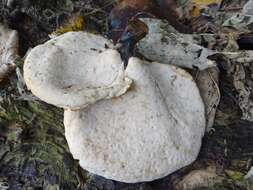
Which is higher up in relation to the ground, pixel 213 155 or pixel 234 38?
pixel 234 38

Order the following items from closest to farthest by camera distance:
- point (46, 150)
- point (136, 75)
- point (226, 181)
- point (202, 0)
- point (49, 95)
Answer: point (49, 95), point (136, 75), point (226, 181), point (46, 150), point (202, 0)

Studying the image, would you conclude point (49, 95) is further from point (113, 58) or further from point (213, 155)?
point (213, 155)

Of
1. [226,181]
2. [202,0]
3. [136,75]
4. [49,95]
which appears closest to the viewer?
[49,95]

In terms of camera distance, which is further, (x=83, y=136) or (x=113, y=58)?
(x=113, y=58)

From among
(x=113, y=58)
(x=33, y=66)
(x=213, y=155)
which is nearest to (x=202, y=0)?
(x=113, y=58)

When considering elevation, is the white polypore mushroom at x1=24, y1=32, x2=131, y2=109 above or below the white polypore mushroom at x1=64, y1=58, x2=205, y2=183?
above
